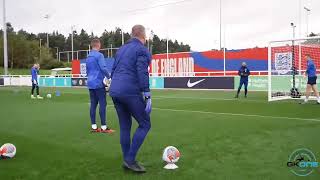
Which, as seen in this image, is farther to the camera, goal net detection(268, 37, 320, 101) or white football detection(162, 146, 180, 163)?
goal net detection(268, 37, 320, 101)

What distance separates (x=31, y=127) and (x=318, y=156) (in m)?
6.93

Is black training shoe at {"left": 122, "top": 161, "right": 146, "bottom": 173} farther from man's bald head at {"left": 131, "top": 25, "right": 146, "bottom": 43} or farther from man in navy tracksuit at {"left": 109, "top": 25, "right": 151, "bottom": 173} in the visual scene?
man's bald head at {"left": 131, "top": 25, "right": 146, "bottom": 43}

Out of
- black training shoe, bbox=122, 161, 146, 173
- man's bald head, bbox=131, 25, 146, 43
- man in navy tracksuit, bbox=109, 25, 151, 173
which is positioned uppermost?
man's bald head, bbox=131, 25, 146, 43

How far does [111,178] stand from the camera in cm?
539

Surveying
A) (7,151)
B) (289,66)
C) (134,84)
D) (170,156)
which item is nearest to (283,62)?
(289,66)

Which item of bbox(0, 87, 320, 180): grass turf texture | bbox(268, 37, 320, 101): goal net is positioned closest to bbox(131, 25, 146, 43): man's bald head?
bbox(0, 87, 320, 180): grass turf texture

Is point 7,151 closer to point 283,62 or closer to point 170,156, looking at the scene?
point 170,156

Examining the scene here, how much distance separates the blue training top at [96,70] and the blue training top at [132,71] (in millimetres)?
3498

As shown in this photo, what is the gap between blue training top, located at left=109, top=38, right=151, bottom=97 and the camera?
218 inches

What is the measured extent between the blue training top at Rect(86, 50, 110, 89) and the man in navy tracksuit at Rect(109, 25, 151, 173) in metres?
3.40

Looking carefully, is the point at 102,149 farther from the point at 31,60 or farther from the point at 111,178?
the point at 31,60

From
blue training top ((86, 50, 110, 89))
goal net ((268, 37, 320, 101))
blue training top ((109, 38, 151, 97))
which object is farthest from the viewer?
goal net ((268, 37, 320, 101))

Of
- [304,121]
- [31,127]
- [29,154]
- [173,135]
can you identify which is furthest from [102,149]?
[304,121]

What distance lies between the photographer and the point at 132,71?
563cm
